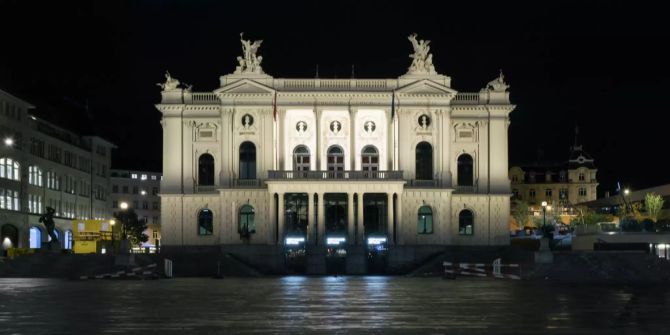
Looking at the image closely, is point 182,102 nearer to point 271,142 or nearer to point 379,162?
point 271,142

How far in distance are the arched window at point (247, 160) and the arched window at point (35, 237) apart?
26.4 metres

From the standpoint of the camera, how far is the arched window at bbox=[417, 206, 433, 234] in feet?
330

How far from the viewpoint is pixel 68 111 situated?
141 m

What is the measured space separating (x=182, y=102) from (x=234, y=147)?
21.6 ft

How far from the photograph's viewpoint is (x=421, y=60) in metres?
101

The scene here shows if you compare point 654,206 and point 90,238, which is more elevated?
point 654,206

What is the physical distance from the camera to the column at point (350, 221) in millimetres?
97750

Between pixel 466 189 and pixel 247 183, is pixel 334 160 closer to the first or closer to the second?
pixel 247 183

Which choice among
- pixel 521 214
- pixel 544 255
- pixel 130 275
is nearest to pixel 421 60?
pixel 544 255

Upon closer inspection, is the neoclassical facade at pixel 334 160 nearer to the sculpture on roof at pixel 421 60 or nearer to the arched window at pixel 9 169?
the sculpture on roof at pixel 421 60

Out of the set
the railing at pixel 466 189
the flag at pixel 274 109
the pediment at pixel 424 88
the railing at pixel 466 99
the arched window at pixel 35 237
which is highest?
the pediment at pixel 424 88

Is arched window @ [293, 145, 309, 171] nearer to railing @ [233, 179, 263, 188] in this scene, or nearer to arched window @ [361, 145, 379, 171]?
railing @ [233, 179, 263, 188]

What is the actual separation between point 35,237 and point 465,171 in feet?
146

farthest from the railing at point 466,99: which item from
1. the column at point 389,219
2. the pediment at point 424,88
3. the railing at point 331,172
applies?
the column at point 389,219
